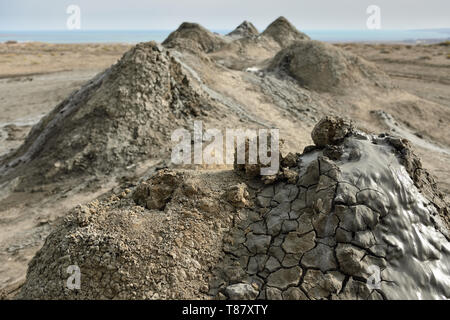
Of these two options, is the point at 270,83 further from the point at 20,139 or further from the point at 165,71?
the point at 20,139

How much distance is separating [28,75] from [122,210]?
18.0 meters

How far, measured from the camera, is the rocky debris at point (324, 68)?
11.8m

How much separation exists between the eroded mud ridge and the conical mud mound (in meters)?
3.22

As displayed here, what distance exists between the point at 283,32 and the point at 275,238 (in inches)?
822

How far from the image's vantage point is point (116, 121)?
686 centimetres

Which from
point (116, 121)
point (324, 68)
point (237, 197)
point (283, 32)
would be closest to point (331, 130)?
point (237, 197)

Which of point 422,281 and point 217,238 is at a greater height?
point 217,238

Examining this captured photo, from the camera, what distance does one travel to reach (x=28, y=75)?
18250 millimetres

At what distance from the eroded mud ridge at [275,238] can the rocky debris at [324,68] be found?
8.64 meters

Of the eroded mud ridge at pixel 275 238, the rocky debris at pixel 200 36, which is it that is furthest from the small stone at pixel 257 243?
the rocky debris at pixel 200 36

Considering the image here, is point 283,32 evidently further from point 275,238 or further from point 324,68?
point 275,238

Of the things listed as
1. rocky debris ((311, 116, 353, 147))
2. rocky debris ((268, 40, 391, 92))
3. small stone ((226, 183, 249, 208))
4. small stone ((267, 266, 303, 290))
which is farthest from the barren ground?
rocky debris ((311, 116, 353, 147))

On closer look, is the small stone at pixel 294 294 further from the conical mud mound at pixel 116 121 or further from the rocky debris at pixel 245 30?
the rocky debris at pixel 245 30
